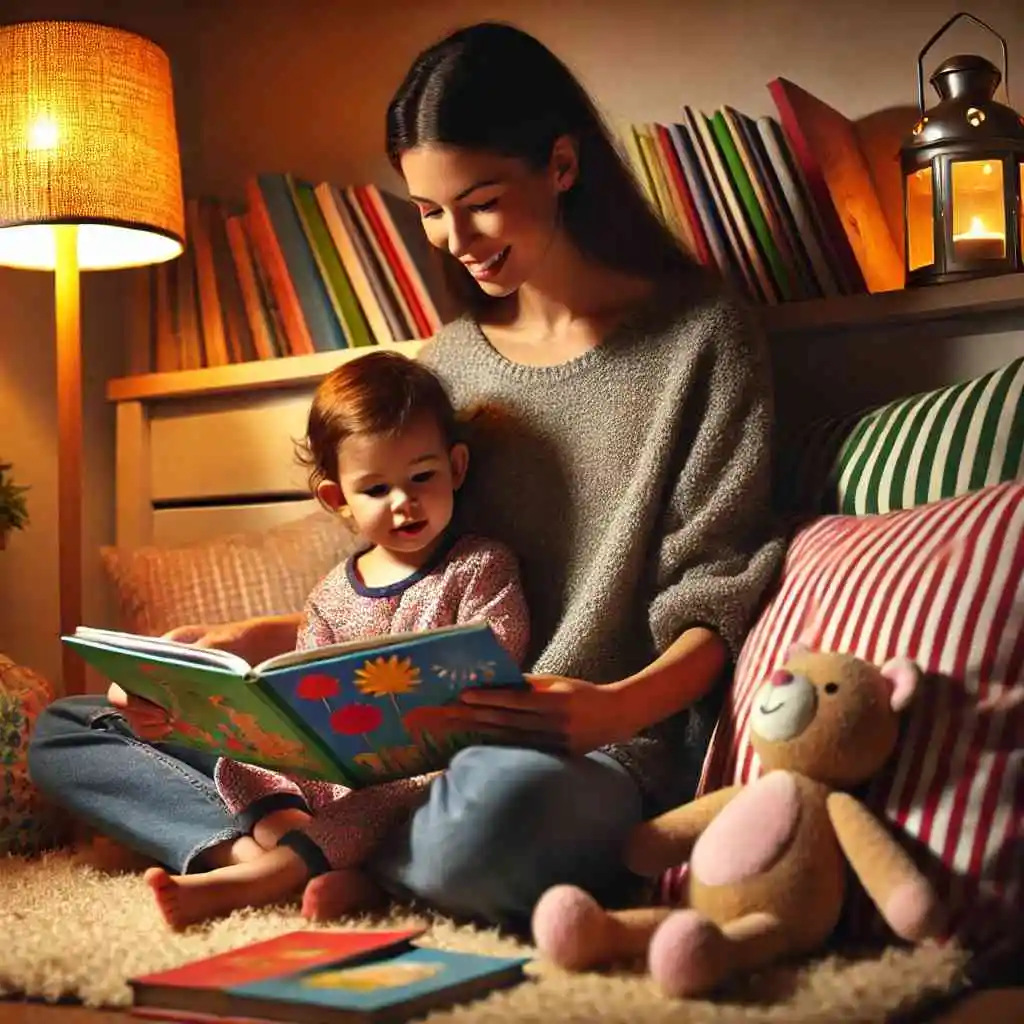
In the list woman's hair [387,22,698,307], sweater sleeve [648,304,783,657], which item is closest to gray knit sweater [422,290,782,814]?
sweater sleeve [648,304,783,657]

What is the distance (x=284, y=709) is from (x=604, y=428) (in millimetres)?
534

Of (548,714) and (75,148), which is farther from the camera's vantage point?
(75,148)

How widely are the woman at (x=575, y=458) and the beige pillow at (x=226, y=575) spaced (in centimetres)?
18

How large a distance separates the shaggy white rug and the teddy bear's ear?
18 cm

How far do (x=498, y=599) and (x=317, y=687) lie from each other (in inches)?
14.5

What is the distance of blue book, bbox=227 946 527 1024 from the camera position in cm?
93

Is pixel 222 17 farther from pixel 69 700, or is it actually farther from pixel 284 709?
pixel 284 709

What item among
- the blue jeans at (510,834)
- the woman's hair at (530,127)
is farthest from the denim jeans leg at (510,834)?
the woman's hair at (530,127)

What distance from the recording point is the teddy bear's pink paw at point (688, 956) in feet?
3.22

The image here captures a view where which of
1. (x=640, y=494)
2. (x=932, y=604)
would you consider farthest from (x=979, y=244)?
(x=932, y=604)

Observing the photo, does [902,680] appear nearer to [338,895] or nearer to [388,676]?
[388,676]

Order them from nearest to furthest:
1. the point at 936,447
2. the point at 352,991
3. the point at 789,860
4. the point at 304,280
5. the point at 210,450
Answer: the point at 352,991
the point at 789,860
the point at 936,447
the point at 304,280
the point at 210,450

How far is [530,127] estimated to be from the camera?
1544 millimetres

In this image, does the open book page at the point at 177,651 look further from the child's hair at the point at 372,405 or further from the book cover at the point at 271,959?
the child's hair at the point at 372,405
